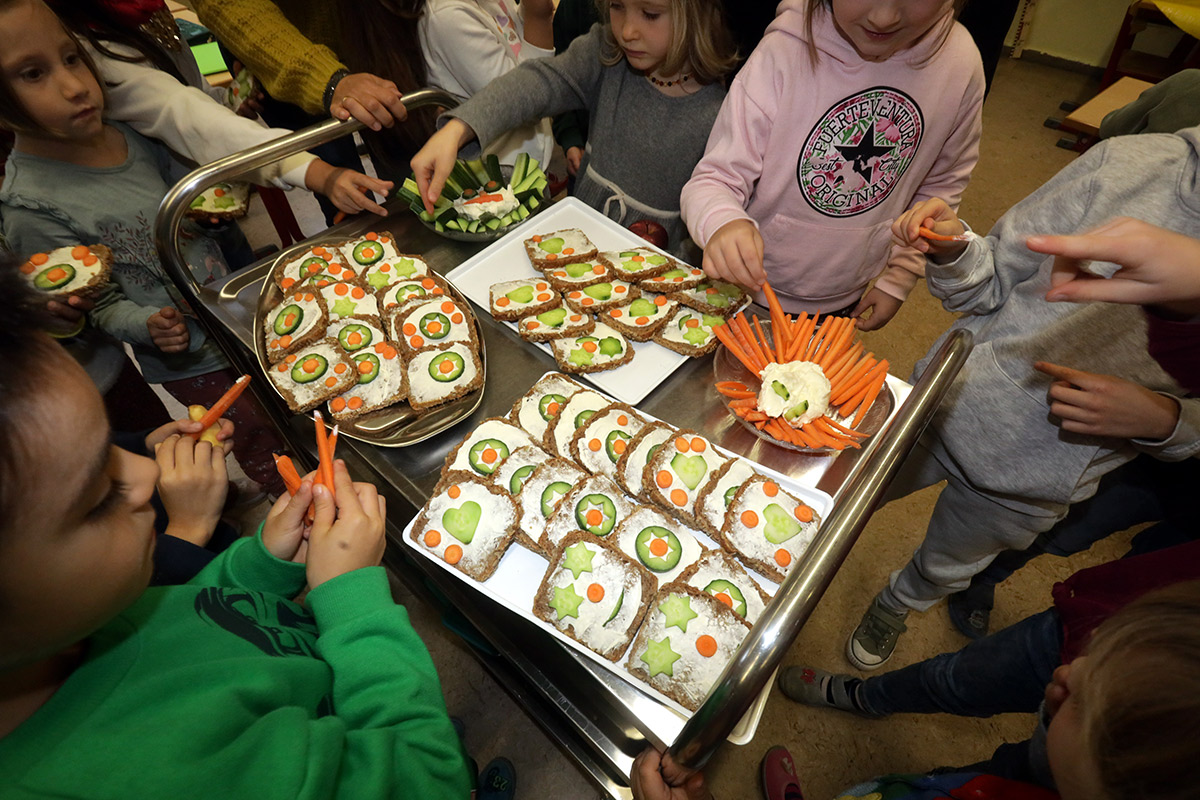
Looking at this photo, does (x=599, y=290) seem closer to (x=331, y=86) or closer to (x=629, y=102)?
(x=629, y=102)

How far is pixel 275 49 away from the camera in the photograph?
2137 mm

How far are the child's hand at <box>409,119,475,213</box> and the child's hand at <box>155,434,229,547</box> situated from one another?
39.9 inches

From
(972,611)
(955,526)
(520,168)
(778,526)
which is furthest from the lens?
(972,611)

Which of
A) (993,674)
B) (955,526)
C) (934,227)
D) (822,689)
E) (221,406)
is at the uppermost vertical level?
(934,227)

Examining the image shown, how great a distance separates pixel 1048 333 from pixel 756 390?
740 mm

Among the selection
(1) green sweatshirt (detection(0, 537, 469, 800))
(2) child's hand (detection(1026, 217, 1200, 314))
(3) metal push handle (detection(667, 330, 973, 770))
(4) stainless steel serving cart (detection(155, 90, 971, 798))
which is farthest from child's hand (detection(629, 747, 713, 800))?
(2) child's hand (detection(1026, 217, 1200, 314))

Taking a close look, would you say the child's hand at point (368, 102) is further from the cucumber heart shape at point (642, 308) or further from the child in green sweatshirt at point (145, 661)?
the child in green sweatshirt at point (145, 661)

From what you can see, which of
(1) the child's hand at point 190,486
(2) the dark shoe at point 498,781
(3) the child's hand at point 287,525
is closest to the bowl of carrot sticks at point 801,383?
(3) the child's hand at point 287,525

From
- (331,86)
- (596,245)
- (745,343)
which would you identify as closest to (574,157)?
(596,245)

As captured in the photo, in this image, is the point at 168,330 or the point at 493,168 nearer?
the point at 168,330

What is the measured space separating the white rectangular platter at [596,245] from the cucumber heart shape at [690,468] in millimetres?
262

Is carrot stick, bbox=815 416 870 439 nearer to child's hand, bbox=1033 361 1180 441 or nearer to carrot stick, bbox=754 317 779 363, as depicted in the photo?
carrot stick, bbox=754 317 779 363

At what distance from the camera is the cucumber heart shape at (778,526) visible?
124cm

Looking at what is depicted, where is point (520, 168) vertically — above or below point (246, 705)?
above
